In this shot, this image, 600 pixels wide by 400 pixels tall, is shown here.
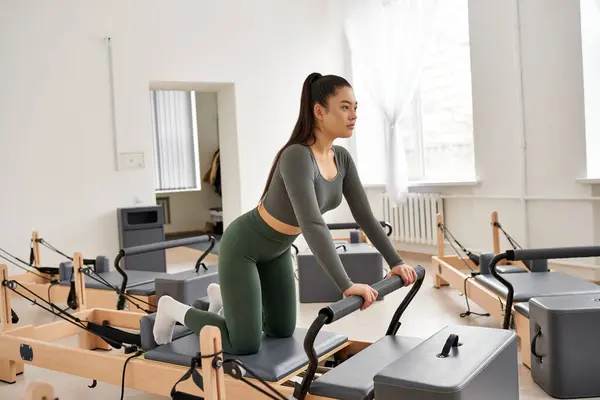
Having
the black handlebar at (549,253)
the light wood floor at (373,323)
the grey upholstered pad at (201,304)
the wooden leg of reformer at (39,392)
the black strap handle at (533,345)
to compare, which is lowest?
the light wood floor at (373,323)

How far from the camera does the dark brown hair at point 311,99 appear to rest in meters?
2.06

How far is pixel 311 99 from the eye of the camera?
6.86 ft

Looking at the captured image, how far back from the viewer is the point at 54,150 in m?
5.59

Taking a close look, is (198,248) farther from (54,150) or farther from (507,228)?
(507,228)

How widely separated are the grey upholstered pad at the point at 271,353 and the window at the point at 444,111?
3784 millimetres

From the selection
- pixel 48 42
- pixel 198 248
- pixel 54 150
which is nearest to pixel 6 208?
pixel 54 150

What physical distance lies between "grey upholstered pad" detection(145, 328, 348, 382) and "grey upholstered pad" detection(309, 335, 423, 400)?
0.75ft

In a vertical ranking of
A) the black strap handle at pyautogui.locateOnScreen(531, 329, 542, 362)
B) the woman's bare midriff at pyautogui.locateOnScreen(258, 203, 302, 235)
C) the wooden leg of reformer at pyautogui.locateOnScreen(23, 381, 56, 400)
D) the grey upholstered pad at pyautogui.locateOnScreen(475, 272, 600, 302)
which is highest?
the woman's bare midriff at pyautogui.locateOnScreen(258, 203, 302, 235)

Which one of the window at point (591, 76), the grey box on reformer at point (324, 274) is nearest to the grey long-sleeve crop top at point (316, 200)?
the grey box on reformer at point (324, 274)

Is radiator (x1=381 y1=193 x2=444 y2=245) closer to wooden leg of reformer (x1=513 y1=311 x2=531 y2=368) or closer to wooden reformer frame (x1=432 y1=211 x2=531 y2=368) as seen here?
wooden reformer frame (x1=432 y1=211 x2=531 y2=368)

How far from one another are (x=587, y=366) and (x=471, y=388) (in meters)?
1.04

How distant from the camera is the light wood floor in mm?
2645

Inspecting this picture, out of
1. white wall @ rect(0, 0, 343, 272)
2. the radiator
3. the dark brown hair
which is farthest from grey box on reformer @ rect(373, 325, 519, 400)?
white wall @ rect(0, 0, 343, 272)

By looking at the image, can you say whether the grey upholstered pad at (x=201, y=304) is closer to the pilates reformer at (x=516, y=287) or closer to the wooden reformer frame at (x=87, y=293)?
the wooden reformer frame at (x=87, y=293)
